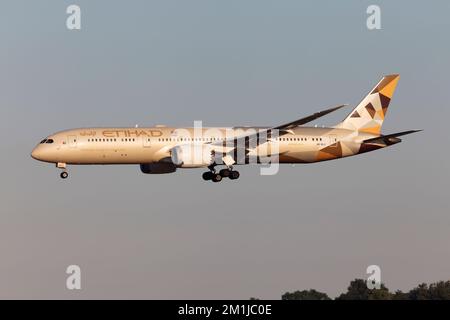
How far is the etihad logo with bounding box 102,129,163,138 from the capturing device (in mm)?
98875

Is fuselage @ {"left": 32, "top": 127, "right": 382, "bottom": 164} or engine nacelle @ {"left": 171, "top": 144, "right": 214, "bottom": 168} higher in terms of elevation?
fuselage @ {"left": 32, "top": 127, "right": 382, "bottom": 164}

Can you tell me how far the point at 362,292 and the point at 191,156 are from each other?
23021mm

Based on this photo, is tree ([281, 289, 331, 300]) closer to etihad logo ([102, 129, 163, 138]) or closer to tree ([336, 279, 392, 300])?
tree ([336, 279, 392, 300])

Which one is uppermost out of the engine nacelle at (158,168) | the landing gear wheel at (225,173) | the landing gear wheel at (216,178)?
the engine nacelle at (158,168)

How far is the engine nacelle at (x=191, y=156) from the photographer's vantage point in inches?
3853

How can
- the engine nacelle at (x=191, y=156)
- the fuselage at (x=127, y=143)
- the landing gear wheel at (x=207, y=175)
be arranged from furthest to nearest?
the landing gear wheel at (x=207, y=175)
the fuselage at (x=127, y=143)
the engine nacelle at (x=191, y=156)

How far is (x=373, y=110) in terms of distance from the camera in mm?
113438

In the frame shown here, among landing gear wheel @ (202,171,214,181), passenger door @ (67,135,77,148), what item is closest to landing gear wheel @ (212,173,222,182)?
landing gear wheel @ (202,171,214,181)

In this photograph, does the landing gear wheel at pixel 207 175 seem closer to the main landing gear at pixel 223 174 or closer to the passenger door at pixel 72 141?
the main landing gear at pixel 223 174

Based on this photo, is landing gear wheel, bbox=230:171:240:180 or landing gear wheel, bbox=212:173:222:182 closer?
landing gear wheel, bbox=212:173:222:182

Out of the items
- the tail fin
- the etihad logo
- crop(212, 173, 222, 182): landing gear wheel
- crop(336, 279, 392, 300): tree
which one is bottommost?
crop(336, 279, 392, 300): tree

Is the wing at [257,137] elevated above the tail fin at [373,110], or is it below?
below

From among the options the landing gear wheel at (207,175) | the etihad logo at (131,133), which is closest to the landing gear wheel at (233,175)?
the landing gear wheel at (207,175)
